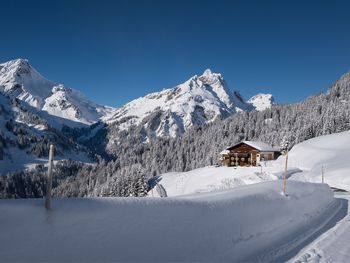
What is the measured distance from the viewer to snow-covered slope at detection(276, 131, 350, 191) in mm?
46694

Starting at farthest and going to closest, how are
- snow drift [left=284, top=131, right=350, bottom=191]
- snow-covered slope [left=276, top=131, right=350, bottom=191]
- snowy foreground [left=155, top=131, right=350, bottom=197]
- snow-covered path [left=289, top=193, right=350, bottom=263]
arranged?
1. snowy foreground [left=155, top=131, right=350, bottom=197]
2. snow-covered slope [left=276, top=131, right=350, bottom=191]
3. snow drift [left=284, top=131, right=350, bottom=191]
4. snow-covered path [left=289, top=193, right=350, bottom=263]

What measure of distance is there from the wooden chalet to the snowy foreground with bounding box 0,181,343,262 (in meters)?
63.4

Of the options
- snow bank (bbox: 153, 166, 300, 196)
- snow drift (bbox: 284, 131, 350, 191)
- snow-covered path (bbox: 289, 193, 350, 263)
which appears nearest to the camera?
snow-covered path (bbox: 289, 193, 350, 263)

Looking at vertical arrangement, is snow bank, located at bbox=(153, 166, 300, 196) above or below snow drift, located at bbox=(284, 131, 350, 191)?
below

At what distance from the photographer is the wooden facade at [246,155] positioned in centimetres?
7750

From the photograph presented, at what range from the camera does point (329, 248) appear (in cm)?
1188

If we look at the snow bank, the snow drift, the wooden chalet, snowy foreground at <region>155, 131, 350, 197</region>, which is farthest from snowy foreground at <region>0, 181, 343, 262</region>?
the wooden chalet

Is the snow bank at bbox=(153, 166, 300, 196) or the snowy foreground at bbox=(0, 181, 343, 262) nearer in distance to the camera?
the snowy foreground at bbox=(0, 181, 343, 262)

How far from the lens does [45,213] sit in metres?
6.84

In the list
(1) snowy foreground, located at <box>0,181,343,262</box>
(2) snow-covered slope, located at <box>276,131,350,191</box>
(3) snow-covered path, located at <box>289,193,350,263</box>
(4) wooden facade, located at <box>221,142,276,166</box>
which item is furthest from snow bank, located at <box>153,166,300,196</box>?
(1) snowy foreground, located at <box>0,181,343,262</box>

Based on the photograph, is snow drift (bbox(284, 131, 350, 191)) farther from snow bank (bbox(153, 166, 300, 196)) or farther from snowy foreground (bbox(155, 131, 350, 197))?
snow bank (bbox(153, 166, 300, 196))

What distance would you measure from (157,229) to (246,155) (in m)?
72.2

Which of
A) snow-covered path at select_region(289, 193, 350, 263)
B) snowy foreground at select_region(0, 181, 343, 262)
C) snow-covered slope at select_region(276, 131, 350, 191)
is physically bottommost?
snow-covered path at select_region(289, 193, 350, 263)

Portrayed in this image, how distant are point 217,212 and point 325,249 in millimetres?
4002
